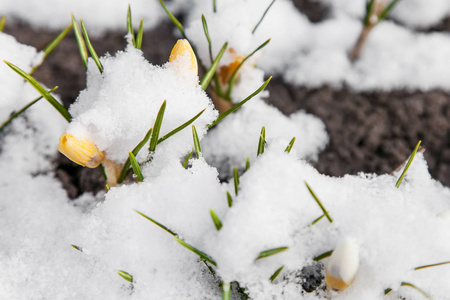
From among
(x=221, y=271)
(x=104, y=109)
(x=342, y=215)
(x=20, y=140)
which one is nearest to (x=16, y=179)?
(x=20, y=140)

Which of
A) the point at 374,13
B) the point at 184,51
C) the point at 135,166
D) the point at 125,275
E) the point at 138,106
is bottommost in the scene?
the point at 125,275

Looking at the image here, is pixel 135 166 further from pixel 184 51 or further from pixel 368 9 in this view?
pixel 368 9

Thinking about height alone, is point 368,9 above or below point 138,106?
above

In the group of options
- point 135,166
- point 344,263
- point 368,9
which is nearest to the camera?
point 344,263

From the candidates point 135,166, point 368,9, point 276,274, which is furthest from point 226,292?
point 368,9

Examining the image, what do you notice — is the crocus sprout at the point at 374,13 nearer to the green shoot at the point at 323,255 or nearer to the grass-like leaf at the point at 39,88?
the green shoot at the point at 323,255

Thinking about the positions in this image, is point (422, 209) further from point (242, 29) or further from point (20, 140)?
point (20, 140)
